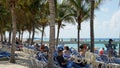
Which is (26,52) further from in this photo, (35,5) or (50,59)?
(50,59)

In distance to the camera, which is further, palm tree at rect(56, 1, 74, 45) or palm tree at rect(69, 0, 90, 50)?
palm tree at rect(56, 1, 74, 45)

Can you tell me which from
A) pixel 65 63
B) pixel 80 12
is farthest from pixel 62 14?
pixel 65 63

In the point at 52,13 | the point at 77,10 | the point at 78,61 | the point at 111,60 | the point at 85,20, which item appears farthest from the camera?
the point at 85,20

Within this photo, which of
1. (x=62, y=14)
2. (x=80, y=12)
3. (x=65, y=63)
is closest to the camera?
(x=65, y=63)

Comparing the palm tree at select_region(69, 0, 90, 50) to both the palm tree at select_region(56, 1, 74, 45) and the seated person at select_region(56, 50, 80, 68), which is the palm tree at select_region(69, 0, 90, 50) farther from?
the seated person at select_region(56, 50, 80, 68)

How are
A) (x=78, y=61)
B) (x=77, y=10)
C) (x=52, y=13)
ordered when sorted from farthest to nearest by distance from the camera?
(x=77, y=10) → (x=78, y=61) → (x=52, y=13)

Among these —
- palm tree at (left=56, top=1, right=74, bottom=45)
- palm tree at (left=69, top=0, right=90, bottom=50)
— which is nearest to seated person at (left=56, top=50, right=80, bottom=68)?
palm tree at (left=69, top=0, right=90, bottom=50)

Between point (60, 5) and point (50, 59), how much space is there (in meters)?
22.7

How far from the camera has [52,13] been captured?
11.4m

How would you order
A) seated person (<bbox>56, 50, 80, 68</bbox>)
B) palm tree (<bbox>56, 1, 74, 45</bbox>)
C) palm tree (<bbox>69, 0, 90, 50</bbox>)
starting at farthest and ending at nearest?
palm tree (<bbox>56, 1, 74, 45</bbox>) < palm tree (<bbox>69, 0, 90, 50</bbox>) < seated person (<bbox>56, 50, 80, 68</bbox>)

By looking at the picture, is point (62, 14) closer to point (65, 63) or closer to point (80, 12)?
point (80, 12)

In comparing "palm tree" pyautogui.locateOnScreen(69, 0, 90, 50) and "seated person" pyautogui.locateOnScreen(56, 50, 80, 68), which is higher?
"palm tree" pyautogui.locateOnScreen(69, 0, 90, 50)

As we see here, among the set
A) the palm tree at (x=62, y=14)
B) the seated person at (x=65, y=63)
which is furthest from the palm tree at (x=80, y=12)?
the seated person at (x=65, y=63)

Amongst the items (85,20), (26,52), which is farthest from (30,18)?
(26,52)
